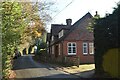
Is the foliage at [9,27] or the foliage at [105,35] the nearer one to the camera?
the foliage at [9,27]

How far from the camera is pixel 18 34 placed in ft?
55.6

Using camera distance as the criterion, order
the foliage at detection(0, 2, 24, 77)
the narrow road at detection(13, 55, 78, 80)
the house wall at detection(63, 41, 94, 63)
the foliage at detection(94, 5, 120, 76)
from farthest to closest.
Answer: the house wall at detection(63, 41, 94, 63)
the narrow road at detection(13, 55, 78, 80)
the foliage at detection(94, 5, 120, 76)
the foliage at detection(0, 2, 24, 77)

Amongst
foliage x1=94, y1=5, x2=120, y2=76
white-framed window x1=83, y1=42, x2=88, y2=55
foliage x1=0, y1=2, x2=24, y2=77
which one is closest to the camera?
→ foliage x1=0, y1=2, x2=24, y2=77

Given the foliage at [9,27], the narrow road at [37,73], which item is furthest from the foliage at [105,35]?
the foliage at [9,27]

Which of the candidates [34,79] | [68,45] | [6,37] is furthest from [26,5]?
[68,45]

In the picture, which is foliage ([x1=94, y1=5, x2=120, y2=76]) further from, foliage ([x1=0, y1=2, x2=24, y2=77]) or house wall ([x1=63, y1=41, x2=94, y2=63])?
house wall ([x1=63, y1=41, x2=94, y2=63])

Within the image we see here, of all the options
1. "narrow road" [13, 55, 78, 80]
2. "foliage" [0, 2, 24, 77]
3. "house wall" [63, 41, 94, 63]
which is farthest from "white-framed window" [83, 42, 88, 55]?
"foliage" [0, 2, 24, 77]

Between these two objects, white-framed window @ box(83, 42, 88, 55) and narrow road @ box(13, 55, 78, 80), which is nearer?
narrow road @ box(13, 55, 78, 80)

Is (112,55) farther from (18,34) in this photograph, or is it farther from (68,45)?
(68,45)

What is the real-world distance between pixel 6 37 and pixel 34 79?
579 centimetres

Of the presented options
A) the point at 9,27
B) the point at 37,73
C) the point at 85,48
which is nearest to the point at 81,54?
the point at 85,48

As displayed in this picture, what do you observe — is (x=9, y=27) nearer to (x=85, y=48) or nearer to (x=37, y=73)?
(x=37, y=73)

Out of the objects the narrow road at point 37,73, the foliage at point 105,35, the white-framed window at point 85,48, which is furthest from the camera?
the white-framed window at point 85,48

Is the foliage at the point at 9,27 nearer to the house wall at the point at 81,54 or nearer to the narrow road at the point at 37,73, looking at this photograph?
the narrow road at the point at 37,73
